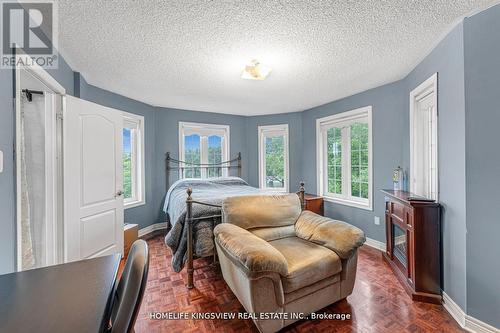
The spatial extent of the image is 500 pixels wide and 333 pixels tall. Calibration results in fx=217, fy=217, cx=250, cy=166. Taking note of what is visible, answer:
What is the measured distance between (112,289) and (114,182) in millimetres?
2137

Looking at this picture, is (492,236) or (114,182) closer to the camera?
(492,236)

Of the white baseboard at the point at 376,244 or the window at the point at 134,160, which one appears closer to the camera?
the white baseboard at the point at 376,244

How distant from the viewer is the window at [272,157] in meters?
4.78

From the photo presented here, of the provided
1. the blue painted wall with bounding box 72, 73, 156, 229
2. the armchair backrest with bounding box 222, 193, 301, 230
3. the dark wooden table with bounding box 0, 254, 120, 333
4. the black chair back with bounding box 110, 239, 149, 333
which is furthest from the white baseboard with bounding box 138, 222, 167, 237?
the black chair back with bounding box 110, 239, 149, 333

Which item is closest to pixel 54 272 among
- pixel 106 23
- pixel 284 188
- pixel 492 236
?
pixel 106 23

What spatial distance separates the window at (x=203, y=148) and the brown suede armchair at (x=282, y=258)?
2.36 meters

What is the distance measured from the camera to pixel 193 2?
4.87ft

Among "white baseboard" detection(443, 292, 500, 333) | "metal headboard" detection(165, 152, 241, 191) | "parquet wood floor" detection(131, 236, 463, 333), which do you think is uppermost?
"metal headboard" detection(165, 152, 241, 191)

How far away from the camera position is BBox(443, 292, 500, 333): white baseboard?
1.59 metres

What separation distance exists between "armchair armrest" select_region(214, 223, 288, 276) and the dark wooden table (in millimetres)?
775

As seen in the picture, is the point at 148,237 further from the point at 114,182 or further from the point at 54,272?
the point at 54,272

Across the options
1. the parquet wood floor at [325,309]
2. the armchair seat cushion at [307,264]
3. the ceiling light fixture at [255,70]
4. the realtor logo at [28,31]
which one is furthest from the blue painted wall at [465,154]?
the ceiling light fixture at [255,70]

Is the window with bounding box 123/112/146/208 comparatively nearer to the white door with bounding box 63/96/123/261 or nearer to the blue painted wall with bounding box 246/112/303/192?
the white door with bounding box 63/96/123/261

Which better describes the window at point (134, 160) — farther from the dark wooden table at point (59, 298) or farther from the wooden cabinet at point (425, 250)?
the wooden cabinet at point (425, 250)
